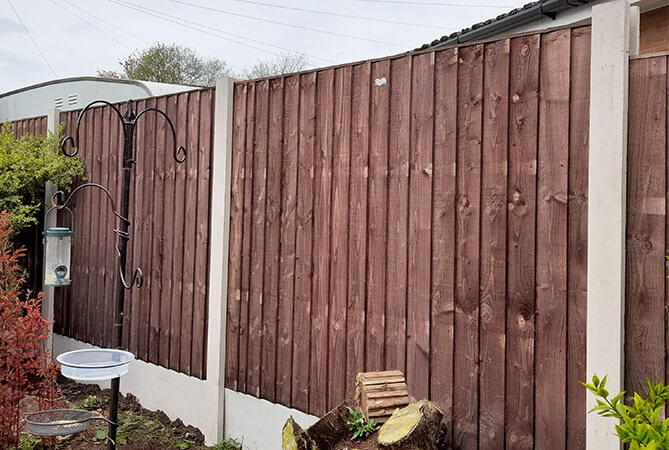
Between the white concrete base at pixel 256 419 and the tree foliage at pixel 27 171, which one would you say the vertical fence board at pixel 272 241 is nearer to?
the white concrete base at pixel 256 419

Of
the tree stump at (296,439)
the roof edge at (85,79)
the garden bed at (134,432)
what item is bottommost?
the garden bed at (134,432)

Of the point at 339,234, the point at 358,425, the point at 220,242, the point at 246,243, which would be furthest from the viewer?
the point at 220,242

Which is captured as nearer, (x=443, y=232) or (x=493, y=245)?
(x=493, y=245)

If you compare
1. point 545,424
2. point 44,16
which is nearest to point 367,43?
point 44,16

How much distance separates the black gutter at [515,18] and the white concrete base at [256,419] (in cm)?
366

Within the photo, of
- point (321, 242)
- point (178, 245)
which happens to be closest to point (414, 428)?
point (321, 242)

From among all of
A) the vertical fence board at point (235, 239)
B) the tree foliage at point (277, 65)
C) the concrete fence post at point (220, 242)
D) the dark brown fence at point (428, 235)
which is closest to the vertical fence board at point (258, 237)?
the dark brown fence at point (428, 235)

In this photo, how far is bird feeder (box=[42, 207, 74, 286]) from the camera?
400 cm

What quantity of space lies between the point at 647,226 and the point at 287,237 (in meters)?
1.97

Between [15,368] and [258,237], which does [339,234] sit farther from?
[15,368]

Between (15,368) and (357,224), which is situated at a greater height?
(357,224)

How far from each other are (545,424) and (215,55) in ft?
68.1

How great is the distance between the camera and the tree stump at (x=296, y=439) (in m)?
2.62

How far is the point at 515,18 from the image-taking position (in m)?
5.28
